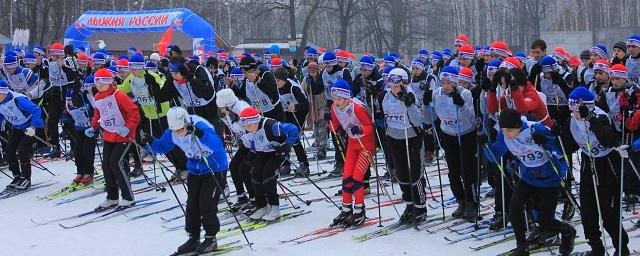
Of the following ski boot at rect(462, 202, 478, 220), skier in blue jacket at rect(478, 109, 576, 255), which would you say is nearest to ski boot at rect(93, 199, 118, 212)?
ski boot at rect(462, 202, 478, 220)

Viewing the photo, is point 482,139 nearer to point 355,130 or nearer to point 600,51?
point 355,130

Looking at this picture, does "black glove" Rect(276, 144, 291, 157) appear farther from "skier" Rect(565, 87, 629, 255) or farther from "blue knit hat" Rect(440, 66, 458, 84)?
"skier" Rect(565, 87, 629, 255)

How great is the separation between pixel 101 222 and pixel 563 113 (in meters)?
5.03

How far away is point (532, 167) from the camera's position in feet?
18.7

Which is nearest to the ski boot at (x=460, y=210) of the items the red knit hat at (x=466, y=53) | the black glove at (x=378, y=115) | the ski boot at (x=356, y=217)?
the ski boot at (x=356, y=217)

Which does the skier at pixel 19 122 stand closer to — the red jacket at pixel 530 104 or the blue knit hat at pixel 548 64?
the red jacket at pixel 530 104

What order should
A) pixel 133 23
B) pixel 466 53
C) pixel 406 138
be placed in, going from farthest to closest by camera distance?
pixel 133 23
pixel 466 53
pixel 406 138

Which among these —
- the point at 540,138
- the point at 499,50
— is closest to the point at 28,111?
the point at 499,50

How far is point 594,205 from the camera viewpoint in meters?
5.62

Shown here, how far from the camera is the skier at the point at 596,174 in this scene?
553cm

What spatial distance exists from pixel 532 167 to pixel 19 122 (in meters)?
6.52

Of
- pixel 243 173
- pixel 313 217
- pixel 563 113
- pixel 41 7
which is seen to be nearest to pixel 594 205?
pixel 563 113

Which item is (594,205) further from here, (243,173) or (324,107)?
(324,107)

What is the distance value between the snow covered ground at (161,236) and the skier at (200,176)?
0.39 metres
